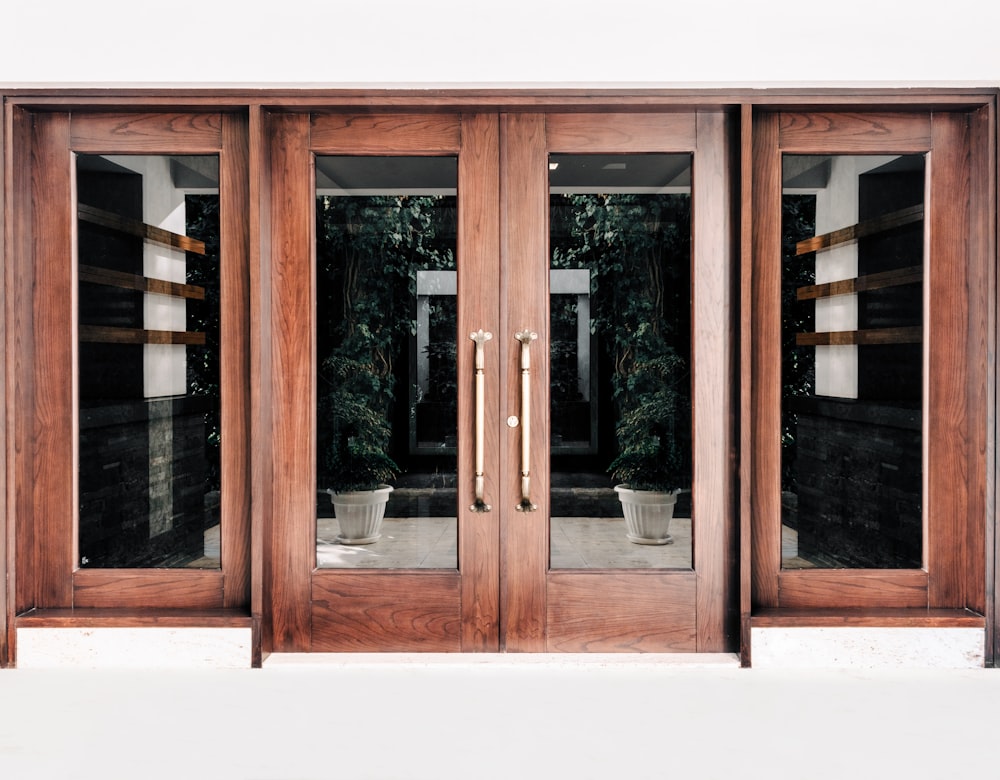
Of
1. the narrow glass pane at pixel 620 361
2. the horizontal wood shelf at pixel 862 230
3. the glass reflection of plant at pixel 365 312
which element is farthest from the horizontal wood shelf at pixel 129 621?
the horizontal wood shelf at pixel 862 230

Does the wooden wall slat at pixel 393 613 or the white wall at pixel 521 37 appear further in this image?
the wooden wall slat at pixel 393 613

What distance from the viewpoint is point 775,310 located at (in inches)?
122

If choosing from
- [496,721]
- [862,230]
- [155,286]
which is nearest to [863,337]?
[862,230]

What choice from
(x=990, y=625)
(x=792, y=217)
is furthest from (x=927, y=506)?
(x=792, y=217)

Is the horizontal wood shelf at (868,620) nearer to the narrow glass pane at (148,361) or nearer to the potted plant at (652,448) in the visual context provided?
the potted plant at (652,448)

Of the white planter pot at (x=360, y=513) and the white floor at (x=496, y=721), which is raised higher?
the white planter pot at (x=360, y=513)

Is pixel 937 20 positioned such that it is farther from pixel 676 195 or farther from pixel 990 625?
pixel 990 625

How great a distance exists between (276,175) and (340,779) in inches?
87.9

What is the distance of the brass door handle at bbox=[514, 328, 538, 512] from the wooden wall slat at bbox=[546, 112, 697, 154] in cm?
77

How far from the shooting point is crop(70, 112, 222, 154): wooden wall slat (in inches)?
123

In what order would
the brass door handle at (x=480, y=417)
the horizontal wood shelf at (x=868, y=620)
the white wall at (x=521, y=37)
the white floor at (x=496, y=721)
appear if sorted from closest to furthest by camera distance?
the white floor at (x=496, y=721) → the white wall at (x=521, y=37) → the horizontal wood shelf at (x=868, y=620) → the brass door handle at (x=480, y=417)

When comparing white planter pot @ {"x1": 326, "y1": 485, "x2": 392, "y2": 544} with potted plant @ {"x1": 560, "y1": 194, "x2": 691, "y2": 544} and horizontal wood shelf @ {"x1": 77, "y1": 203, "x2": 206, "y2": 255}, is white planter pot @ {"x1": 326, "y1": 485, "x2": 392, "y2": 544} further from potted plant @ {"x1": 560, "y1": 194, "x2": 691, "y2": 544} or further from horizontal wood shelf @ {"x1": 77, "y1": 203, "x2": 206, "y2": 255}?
horizontal wood shelf @ {"x1": 77, "y1": 203, "x2": 206, "y2": 255}

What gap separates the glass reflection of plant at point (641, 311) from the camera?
3115 mm

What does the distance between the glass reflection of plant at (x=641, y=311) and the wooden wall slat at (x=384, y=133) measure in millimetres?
552
